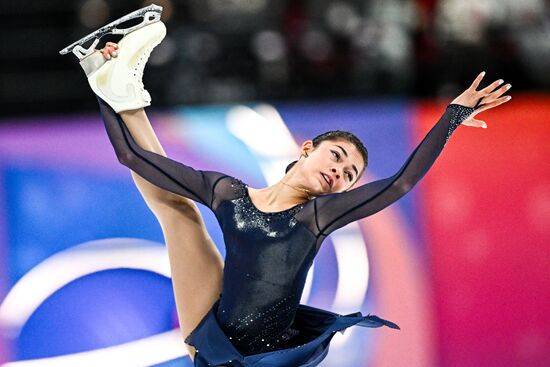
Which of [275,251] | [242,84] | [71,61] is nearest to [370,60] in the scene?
[242,84]

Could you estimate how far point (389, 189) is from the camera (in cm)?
270

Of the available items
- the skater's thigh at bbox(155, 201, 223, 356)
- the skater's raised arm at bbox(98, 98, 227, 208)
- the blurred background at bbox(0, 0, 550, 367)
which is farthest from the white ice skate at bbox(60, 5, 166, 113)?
the blurred background at bbox(0, 0, 550, 367)

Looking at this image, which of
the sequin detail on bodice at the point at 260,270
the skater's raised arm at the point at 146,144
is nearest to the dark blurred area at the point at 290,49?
the skater's raised arm at the point at 146,144

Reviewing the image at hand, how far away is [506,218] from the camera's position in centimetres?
405

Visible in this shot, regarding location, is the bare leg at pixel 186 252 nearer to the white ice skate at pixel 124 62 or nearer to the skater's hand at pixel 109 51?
the white ice skate at pixel 124 62

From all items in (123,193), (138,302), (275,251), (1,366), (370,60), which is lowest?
(1,366)

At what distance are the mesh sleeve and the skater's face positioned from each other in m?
0.09

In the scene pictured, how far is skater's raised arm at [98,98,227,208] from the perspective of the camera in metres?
2.89

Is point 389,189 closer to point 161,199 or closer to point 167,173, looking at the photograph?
point 167,173

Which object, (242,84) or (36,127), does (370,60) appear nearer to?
(242,84)

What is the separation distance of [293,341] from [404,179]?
2.25ft

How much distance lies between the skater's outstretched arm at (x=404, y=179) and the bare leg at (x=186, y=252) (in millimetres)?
549

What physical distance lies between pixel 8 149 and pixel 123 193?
0.57 meters

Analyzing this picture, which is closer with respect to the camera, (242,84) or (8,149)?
(8,149)
